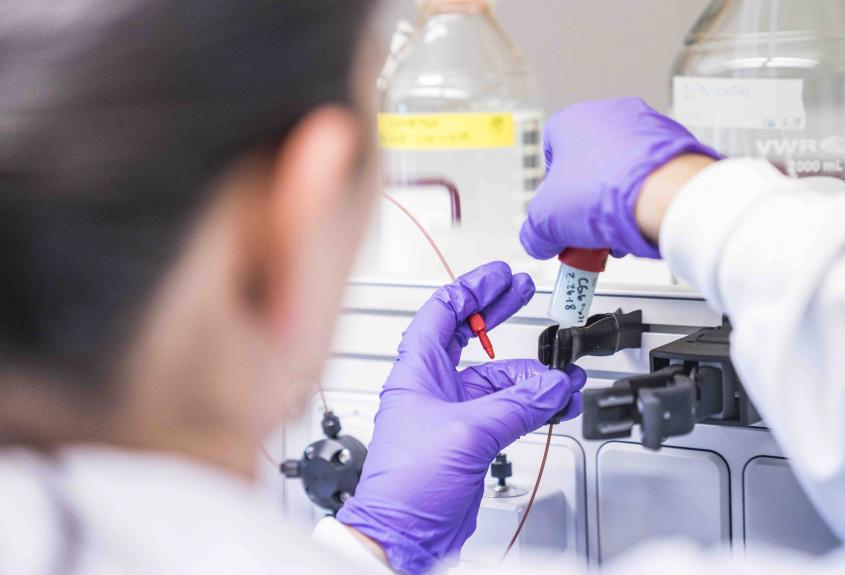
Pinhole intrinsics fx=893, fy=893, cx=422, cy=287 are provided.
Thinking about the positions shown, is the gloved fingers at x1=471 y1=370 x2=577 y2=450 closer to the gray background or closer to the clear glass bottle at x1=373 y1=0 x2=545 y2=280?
the clear glass bottle at x1=373 y1=0 x2=545 y2=280

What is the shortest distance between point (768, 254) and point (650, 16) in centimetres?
122

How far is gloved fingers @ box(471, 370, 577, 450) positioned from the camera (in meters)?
0.96

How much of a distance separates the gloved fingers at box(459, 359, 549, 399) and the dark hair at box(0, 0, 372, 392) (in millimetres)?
557

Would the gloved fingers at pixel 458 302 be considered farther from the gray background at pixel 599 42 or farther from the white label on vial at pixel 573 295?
the gray background at pixel 599 42

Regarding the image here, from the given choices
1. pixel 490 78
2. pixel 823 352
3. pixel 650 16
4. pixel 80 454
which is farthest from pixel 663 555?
Result: pixel 650 16

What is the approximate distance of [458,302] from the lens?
1.04 meters

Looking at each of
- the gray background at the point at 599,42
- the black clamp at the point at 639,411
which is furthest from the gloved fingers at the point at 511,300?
the gray background at the point at 599,42

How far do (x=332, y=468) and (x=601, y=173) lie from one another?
0.51m

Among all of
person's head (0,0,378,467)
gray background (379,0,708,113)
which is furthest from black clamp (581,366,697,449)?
gray background (379,0,708,113)

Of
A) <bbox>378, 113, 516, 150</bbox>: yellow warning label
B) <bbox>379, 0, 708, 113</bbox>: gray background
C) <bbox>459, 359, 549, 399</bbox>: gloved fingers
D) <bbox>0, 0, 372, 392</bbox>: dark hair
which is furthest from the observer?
<bbox>379, 0, 708, 113</bbox>: gray background

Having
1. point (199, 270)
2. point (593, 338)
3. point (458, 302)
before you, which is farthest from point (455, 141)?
point (199, 270)

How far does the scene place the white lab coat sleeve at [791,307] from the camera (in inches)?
25.5

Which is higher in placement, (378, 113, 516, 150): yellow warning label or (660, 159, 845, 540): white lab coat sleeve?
(378, 113, 516, 150): yellow warning label

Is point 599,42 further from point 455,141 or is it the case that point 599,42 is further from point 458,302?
point 458,302
